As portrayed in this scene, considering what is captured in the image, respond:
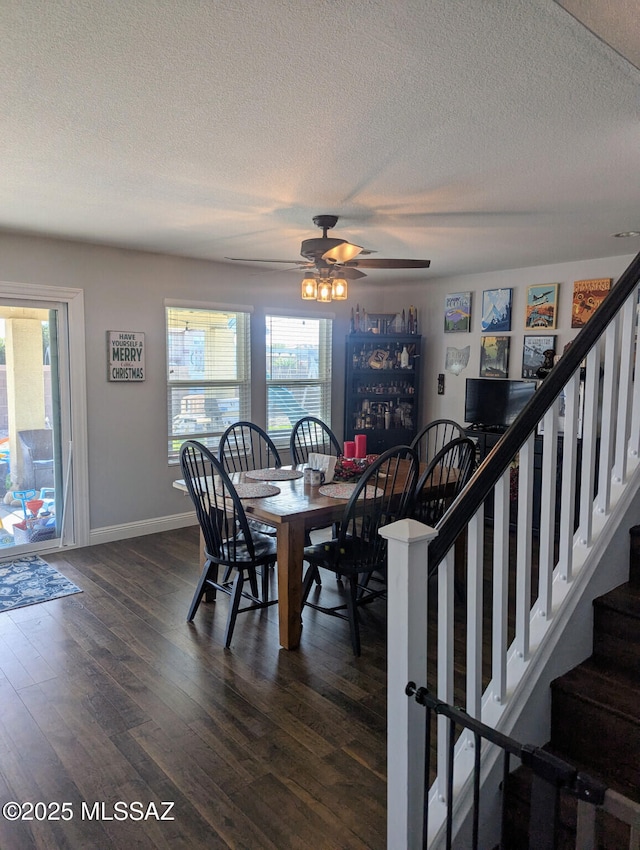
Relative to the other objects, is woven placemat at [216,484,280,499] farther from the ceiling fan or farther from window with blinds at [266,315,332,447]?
window with blinds at [266,315,332,447]

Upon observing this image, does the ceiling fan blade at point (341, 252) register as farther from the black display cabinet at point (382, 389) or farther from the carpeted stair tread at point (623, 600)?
the black display cabinet at point (382, 389)

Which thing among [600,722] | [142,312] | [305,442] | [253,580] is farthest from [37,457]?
[600,722]

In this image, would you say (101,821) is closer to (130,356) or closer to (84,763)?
(84,763)

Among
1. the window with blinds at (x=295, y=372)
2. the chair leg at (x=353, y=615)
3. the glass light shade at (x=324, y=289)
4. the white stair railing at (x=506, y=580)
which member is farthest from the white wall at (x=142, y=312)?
the white stair railing at (x=506, y=580)

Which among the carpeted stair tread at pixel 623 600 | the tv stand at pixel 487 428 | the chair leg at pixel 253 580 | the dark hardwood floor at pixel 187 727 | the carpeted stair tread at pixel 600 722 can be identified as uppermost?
the tv stand at pixel 487 428

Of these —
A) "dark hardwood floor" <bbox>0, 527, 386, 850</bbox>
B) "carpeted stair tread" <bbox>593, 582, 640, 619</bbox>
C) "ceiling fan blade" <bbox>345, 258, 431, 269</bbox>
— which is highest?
"ceiling fan blade" <bbox>345, 258, 431, 269</bbox>

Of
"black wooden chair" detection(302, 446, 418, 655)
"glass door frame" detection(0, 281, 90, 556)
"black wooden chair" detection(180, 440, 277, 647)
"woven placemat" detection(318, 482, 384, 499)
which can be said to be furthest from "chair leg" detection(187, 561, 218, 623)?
"glass door frame" detection(0, 281, 90, 556)

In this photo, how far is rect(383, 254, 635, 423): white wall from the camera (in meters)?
5.25

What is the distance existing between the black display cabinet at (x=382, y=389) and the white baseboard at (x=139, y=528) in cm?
213

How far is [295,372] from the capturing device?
6.18 meters

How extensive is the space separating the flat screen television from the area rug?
3950 mm

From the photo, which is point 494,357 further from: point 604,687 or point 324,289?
point 604,687

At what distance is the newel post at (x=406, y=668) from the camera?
1.41 metres

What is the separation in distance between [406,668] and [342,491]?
1.99 metres
